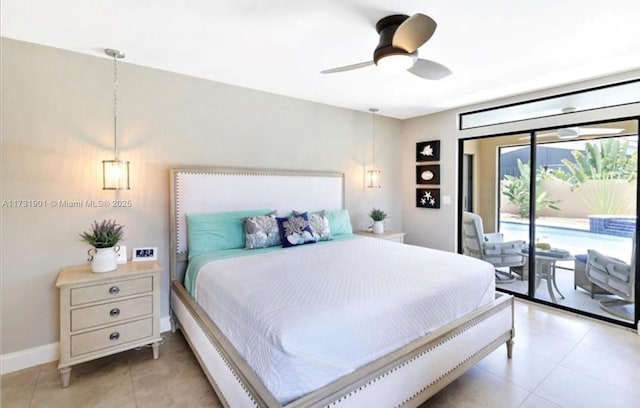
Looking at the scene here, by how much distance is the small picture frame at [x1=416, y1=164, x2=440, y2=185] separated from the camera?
4.83 metres

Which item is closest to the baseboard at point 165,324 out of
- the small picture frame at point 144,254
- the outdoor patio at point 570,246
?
the small picture frame at point 144,254

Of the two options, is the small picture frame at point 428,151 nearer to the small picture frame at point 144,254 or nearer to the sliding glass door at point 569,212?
the sliding glass door at point 569,212

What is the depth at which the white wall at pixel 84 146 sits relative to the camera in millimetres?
2463

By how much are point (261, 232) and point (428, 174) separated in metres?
3.04

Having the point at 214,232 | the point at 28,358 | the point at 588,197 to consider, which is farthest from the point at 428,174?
the point at 28,358

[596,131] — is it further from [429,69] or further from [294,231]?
[294,231]

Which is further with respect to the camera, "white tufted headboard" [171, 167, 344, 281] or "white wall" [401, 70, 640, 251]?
"white wall" [401, 70, 640, 251]

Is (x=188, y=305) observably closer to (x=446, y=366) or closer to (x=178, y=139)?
(x=178, y=139)

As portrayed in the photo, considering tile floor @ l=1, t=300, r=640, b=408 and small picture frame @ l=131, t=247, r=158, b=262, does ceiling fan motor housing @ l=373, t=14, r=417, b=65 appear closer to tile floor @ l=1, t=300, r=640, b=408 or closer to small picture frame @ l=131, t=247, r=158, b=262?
tile floor @ l=1, t=300, r=640, b=408

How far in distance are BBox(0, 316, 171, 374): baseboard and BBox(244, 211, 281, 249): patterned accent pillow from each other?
1781 millimetres

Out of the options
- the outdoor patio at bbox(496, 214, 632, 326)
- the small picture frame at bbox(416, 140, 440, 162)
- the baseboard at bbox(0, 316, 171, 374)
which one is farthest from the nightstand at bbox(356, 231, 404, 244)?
the baseboard at bbox(0, 316, 171, 374)

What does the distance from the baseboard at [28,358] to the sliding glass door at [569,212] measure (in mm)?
4944

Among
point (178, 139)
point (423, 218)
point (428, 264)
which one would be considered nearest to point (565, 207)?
point (423, 218)

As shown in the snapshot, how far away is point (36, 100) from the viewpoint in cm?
252
